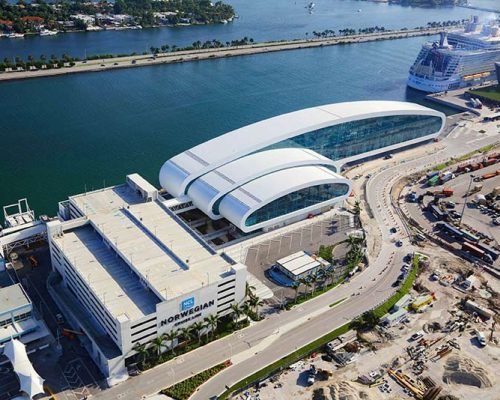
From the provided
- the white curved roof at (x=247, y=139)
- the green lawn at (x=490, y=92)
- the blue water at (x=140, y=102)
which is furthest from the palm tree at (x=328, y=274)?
the green lawn at (x=490, y=92)

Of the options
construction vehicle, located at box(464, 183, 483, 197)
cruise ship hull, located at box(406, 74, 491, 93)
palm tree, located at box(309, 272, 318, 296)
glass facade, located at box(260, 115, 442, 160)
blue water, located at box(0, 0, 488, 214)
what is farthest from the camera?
cruise ship hull, located at box(406, 74, 491, 93)

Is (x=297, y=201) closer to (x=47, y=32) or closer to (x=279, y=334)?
(x=279, y=334)

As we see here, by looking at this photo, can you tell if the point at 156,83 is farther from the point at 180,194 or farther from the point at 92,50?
the point at 180,194

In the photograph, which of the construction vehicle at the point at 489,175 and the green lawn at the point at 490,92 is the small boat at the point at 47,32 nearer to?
the green lawn at the point at 490,92

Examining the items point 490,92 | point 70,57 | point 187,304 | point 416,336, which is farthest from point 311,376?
point 70,57

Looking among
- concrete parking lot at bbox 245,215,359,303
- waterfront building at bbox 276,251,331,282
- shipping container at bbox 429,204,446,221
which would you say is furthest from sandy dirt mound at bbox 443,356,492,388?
shipping container at bbox 429,204,446,221

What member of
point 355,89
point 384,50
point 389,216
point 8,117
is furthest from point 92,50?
point 389,216

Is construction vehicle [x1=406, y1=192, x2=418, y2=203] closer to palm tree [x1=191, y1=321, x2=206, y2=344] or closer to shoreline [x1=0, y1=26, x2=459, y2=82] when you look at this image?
palm tree [x1=191, y1=321, x2=206, y2=344]

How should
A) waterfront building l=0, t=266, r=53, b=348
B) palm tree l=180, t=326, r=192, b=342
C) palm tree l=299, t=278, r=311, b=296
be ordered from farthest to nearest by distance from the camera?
palm tree l=299, t=278, r=311, b=296
palm tree l=180, t=326, r=192, b=342
waterfront building l=0, t=266, r=53, b=348
